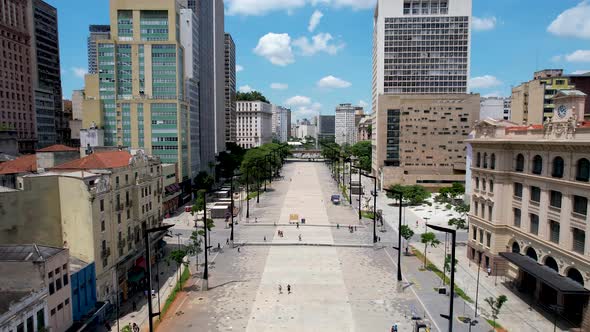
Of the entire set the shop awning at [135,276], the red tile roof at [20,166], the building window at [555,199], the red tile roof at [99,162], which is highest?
the red tile roof at [99,162]

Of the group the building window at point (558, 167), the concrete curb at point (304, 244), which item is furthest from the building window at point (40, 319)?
the building window at point (558, 167)

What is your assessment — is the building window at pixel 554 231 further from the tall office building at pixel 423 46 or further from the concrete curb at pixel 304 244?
the tall office building at pixel 423 46

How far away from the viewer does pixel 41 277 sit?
27500mm

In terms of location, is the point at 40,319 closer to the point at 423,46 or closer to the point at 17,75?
the point at 17,75

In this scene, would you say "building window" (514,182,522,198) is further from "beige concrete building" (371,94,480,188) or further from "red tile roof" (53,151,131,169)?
"beige concrete building" (371,94,480,188)

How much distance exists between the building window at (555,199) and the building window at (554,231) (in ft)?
5.05

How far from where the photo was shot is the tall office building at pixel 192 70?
94.2m

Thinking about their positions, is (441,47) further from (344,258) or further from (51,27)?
(51,27)

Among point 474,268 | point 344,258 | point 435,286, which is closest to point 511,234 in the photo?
point 474,268

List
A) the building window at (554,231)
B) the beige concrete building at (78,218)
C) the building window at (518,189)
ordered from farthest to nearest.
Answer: the building window at (518,189) < the building window at (554,231) < the beige concrete building at (78,218)

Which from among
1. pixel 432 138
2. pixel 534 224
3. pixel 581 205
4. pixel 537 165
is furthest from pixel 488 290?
pixel 432 138

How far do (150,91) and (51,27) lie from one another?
81200 millimetres

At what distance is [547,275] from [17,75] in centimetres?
11049

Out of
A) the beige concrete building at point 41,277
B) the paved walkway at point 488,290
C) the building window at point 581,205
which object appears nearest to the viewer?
the beige concrete building at point 41,277
